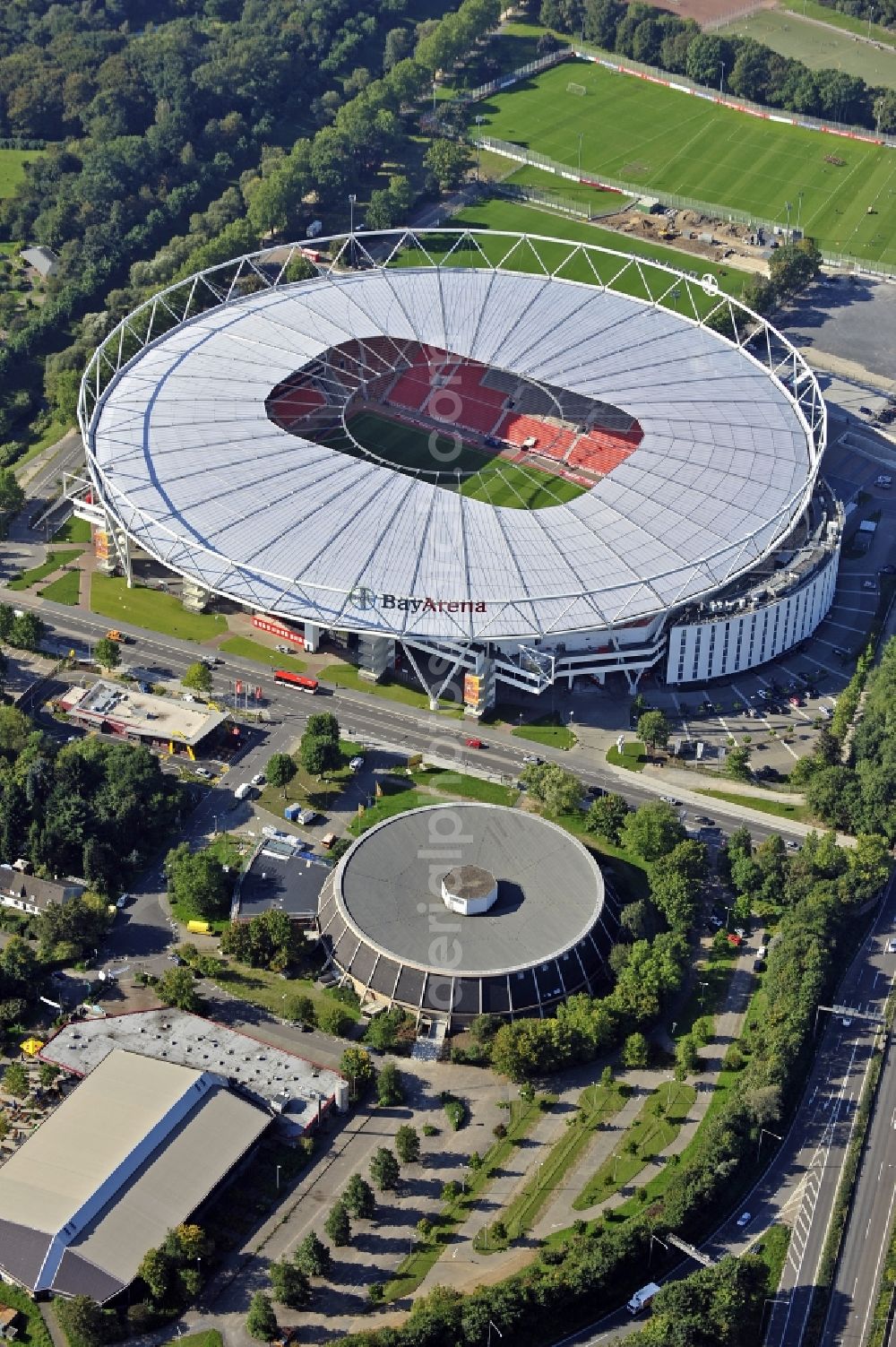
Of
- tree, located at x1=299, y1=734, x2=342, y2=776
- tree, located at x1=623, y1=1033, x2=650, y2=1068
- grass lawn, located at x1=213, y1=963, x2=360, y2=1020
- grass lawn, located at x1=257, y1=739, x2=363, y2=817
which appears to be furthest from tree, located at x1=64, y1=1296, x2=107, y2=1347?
tree, located at x1=299, y1=734, x2=342, y2=776

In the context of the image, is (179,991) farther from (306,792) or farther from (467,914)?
(306,792)

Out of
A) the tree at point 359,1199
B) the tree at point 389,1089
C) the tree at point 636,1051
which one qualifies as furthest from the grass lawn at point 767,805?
the tree at point 359,1199

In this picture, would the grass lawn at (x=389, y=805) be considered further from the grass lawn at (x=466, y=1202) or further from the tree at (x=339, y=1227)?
the tree at (x=339, y=1227)

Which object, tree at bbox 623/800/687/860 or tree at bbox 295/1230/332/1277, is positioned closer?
tree at bbox 295/1230/332/1277

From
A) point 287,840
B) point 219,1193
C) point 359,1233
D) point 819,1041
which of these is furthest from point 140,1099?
point 819,1041

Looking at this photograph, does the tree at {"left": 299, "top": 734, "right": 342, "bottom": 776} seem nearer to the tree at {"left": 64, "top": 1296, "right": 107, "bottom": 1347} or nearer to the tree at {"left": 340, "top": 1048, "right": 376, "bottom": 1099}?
the tree at {"left": 340, "top": 1048, "right": 376, "bottom": 1099}

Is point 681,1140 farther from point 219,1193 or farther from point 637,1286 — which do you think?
point 219,1193
